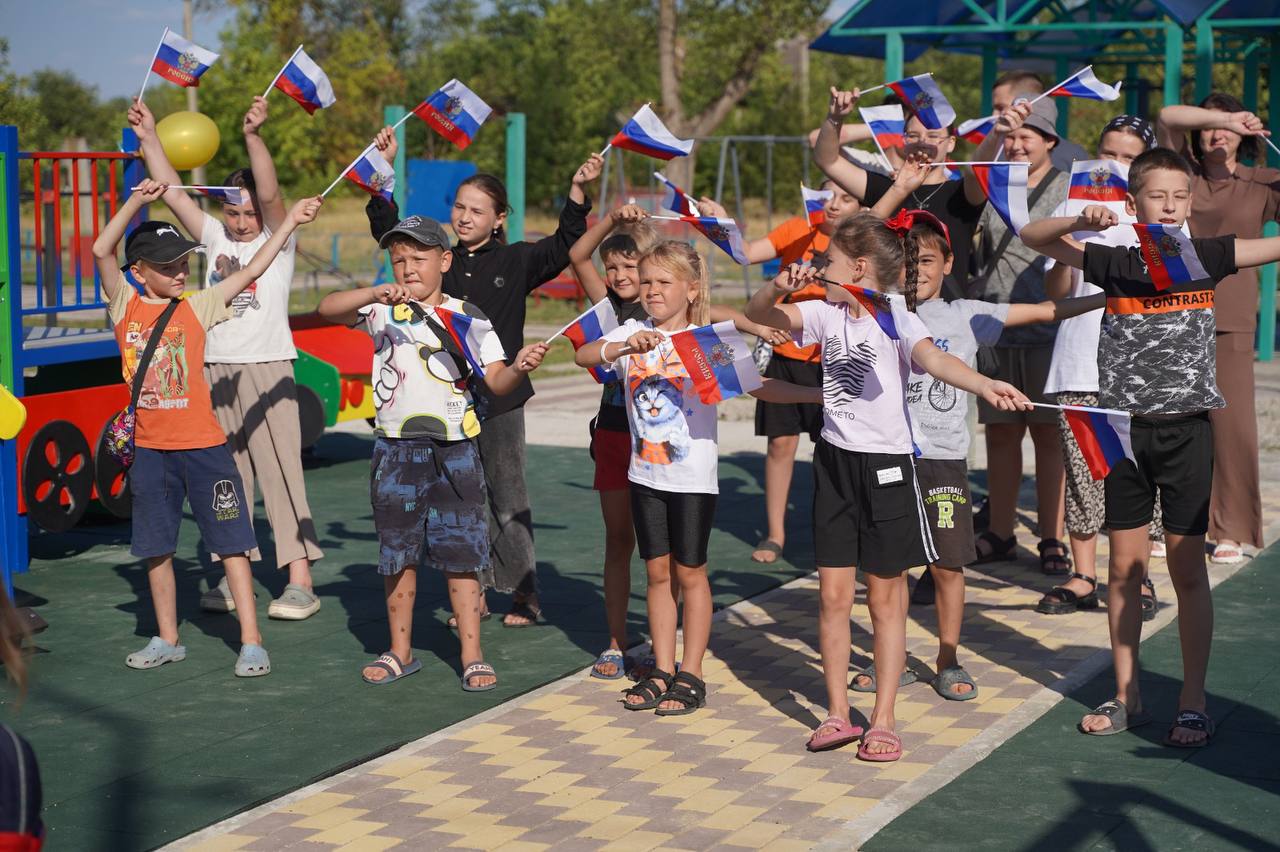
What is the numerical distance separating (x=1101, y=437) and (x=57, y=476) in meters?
5.32

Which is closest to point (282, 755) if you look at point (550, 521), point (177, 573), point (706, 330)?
point (706, 330)

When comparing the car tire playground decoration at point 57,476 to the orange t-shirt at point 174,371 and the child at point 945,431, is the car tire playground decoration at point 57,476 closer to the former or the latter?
the orange t-shirt at point 174,371

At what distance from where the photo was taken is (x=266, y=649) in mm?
6578

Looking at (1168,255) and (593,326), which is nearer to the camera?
(1168,255)

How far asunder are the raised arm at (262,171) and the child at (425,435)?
988 mm

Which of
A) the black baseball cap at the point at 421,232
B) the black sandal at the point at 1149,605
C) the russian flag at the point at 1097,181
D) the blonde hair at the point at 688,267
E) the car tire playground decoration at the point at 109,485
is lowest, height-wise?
the black sandal at the point at 1149,605

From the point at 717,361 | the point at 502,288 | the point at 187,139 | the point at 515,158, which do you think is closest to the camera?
the point at 717,361

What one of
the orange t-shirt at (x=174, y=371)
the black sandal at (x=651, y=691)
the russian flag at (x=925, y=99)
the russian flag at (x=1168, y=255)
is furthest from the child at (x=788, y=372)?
the orange t-shirt at (x=174, y=371)

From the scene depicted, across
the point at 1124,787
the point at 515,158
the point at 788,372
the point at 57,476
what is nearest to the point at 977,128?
the point at 788,372

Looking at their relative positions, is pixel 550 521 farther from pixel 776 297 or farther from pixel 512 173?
pixel 512 173

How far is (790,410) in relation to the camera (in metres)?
8.14

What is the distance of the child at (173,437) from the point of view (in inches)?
244

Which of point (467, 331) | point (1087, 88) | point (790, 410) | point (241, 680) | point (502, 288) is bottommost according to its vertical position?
point (241, 680)

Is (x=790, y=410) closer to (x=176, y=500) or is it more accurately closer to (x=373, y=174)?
(x=373, y=174)
